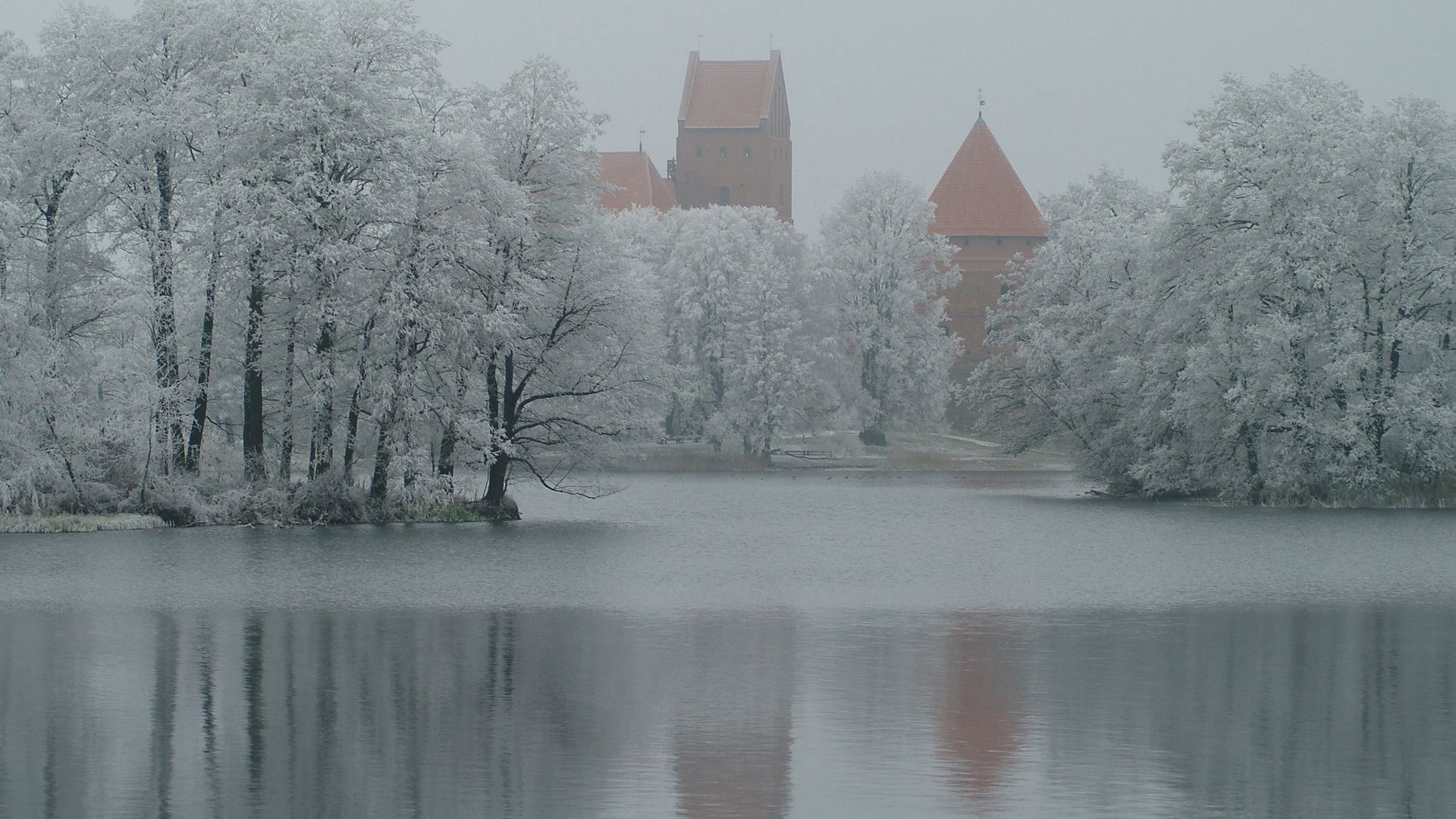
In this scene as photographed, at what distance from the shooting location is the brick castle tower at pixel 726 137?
4262 inches

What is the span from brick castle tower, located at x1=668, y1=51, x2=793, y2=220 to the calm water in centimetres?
8148

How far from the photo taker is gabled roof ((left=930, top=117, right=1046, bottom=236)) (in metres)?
92.0

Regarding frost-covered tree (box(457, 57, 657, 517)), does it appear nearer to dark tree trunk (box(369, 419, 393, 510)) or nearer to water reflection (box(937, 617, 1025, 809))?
dark tree trunk (box(369, 419, 393, 510))

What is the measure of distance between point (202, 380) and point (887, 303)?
36857 mm

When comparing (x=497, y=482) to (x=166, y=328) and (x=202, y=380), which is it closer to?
(x=202, y=380)

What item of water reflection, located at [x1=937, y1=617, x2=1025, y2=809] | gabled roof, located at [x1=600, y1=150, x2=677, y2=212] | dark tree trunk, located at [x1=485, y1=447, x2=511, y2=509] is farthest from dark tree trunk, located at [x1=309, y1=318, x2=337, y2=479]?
gabled roof, located at [x1=600, y1=150, x2=677, y2=212]

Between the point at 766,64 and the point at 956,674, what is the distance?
324 feet

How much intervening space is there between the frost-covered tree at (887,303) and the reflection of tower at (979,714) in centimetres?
4899

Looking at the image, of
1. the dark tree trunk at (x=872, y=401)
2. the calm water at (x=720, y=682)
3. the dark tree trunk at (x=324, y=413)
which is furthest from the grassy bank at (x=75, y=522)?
the dark tree trunk at (x=872, y=401)

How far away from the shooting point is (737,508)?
138 feet

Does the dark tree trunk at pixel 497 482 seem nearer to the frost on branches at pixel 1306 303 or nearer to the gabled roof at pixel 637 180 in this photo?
the frost on branches at pixel 1306 303

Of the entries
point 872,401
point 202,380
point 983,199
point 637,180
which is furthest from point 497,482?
point 637,180

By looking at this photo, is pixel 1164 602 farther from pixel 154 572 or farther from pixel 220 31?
pixel 220 31

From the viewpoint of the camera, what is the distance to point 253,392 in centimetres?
3422
